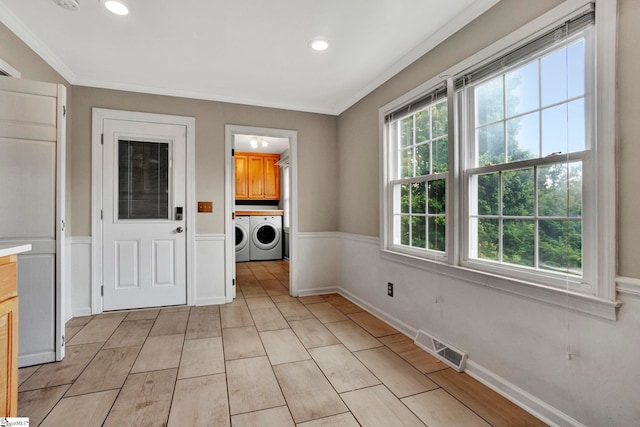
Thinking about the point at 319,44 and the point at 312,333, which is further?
the point at 312,333

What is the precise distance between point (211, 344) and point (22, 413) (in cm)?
111

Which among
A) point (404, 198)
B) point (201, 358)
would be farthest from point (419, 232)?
point (201, 358)

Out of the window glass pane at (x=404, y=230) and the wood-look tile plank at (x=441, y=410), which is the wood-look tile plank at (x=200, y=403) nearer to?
the wood-look tile plank at (x=441, y=410)

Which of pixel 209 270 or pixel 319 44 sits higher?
pixel 319 44

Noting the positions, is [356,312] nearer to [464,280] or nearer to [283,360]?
[283,360]

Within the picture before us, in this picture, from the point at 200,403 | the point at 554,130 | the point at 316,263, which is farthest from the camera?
the point at 316,263

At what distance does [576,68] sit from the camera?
5.01 ft

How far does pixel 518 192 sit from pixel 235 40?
228 cm

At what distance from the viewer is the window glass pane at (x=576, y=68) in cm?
150

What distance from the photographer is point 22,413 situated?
5.47 ft

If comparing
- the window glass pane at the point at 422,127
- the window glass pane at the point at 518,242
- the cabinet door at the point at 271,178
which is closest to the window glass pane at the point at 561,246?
the window glass pane at the point at 518,242

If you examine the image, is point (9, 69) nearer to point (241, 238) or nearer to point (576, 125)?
point (576, 125)

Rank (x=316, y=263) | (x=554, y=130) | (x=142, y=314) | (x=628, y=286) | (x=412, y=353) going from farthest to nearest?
(x=316, y=263)
(x=142, y=314)
(x=412, y=353)
(x=554, y=130)
(x=628, y=286)

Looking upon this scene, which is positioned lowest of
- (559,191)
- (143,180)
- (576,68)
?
(559,191)
